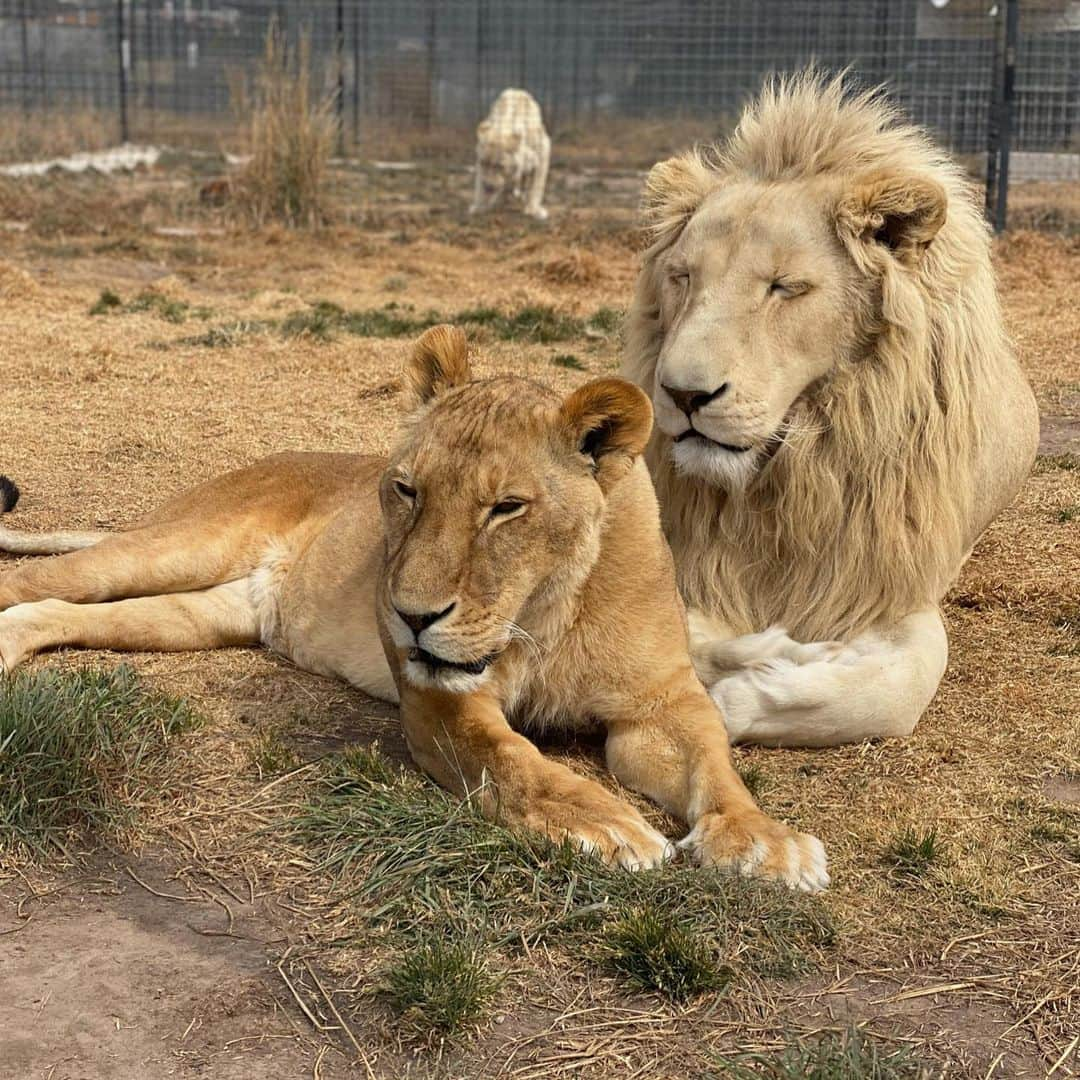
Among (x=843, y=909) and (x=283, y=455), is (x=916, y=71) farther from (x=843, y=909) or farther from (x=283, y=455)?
(x=843, y=909)

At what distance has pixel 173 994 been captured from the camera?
9.09 feet

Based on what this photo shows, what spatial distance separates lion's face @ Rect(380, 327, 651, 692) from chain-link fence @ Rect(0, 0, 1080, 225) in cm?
1321

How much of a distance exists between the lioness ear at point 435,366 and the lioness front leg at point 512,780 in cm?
70

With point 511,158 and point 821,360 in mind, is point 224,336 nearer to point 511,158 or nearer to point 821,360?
Result: point 821,360

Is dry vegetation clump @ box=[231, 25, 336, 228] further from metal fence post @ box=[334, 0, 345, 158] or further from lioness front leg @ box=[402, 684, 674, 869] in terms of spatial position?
lioness front leg @ box=[402, 684, 674, 869]

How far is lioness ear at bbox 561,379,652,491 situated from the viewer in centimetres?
338

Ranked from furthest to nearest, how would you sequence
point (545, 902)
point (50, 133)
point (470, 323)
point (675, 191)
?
point (50, 133)
point (470, 323)
point (675, 191)
point (545, 902)

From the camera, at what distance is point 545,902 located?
303cm

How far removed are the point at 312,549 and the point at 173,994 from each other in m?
2.01

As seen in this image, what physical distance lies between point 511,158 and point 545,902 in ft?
48.3

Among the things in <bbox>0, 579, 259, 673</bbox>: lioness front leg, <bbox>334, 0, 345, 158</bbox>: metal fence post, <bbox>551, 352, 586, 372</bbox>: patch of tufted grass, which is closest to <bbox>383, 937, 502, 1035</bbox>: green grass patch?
<bbox>0, 579, 259, 673</bbox>: lioness front leg

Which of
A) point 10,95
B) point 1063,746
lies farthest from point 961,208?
point 10,95

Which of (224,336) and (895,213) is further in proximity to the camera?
(224,336)

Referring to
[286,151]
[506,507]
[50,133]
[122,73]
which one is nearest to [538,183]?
[286,151]
